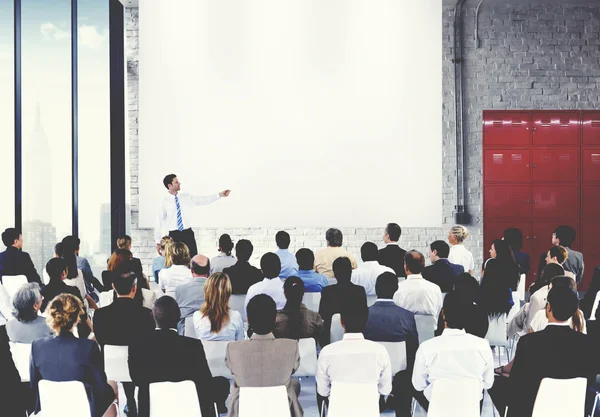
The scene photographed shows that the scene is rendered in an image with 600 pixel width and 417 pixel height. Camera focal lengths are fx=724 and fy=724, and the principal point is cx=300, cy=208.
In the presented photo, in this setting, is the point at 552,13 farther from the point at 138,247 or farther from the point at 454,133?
the point at 138,247

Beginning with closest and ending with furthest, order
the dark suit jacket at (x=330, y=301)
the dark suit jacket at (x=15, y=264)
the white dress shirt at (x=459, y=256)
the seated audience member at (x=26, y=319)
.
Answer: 1. the seated audience member at (x=26, y=319)
2. the dark suit jacket at (x=330, y=301)
3. the dark suit jacket at (x=15, y=264)
4. the white dress shirt at (x=459, y=256)

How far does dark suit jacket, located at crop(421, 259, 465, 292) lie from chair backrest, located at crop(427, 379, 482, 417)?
8.50 feet

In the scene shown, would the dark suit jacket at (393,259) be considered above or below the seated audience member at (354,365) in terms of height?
above

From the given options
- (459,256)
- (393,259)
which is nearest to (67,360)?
(393,259)

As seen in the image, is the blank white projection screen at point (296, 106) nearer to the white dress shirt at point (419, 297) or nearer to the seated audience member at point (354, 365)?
the white dress shirt at point (419, 297)

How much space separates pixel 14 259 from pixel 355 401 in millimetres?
4031

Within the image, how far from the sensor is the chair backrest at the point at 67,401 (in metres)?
3.19

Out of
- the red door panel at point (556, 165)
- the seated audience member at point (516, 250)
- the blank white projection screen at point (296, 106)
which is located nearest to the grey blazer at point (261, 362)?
the seated audience member at point (516, 250)

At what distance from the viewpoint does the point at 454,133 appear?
979cm

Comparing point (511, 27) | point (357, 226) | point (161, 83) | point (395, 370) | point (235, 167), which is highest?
point (511, 27)

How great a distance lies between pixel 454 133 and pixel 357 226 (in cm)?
190

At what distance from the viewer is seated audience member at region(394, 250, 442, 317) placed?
4914 mm

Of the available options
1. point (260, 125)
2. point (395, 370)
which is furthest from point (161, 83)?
point (395, 370)

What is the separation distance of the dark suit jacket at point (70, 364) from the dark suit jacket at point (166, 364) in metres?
0.19
